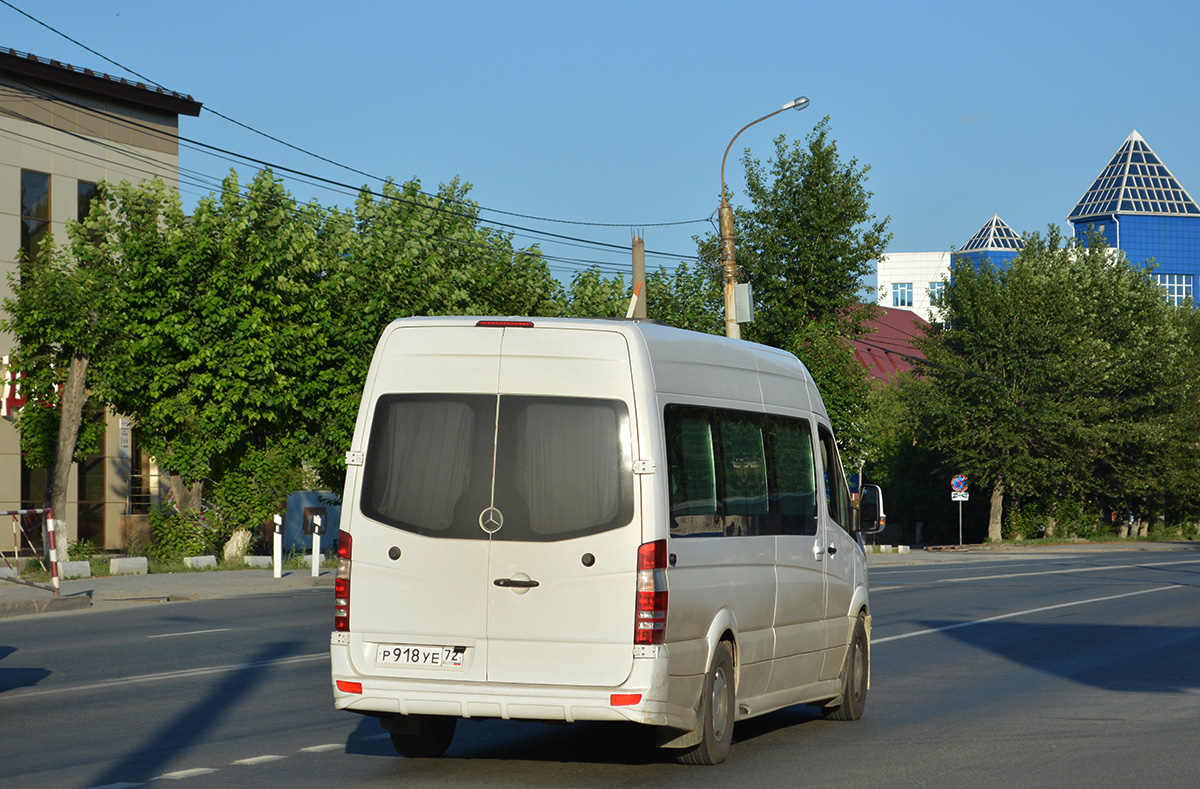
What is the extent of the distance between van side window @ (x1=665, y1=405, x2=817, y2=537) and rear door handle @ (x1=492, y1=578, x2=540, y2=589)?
823 millimetres

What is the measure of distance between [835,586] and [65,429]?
22046 millimetres

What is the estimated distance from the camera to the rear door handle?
7535 millimetres

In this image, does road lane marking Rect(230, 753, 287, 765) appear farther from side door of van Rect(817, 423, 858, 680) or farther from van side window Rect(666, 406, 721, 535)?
side door of van Rect(817, 423, 858, 680)

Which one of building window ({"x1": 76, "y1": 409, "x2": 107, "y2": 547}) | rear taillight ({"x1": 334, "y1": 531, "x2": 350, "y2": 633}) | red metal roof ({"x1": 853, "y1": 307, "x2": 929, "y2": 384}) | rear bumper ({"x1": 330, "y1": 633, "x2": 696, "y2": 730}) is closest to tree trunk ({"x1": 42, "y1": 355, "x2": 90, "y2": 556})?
building window ({"x1": 76, "y1": 409, "x2": 107, "y2": 547})

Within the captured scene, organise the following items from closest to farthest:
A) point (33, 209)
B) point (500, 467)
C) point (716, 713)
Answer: point (500, 467), point (716, 713), point (33, 209)

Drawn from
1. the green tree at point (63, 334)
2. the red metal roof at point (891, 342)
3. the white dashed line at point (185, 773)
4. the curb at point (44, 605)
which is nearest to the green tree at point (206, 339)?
the green tree at point (63, 334)

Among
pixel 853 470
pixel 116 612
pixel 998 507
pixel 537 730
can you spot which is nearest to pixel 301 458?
pixel 116 612

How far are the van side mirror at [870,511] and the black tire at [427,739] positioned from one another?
368cm

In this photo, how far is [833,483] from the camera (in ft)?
34.1

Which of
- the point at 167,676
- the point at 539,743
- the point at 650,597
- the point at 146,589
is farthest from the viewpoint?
the point at 146,589

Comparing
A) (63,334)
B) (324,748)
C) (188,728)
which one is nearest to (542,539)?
(324,748)

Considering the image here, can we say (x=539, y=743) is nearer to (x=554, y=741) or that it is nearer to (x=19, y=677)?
(x=554, y=741)

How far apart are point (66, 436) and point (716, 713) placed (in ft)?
76.1

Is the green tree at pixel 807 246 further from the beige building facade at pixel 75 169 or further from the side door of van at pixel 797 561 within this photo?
the side door of van at pixel 797 561
